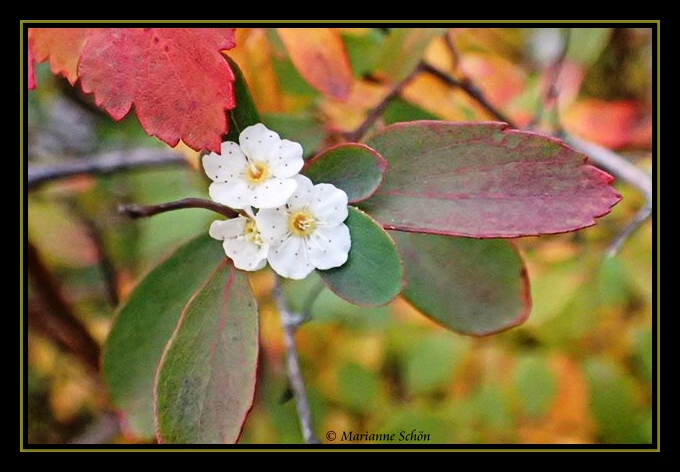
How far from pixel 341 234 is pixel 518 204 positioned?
138 mm

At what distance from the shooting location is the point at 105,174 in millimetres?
1120

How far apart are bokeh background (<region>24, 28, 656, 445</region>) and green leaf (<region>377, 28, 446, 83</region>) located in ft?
0.46

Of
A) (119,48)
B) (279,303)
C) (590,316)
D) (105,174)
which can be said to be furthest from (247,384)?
(590,316)

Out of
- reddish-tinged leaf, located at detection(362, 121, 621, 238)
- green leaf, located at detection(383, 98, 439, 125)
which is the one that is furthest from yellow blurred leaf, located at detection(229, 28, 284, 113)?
reddish-tinged leaf, located at detection(362, 121, 621, 238)

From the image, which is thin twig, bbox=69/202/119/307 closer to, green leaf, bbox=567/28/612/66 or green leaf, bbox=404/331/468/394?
green leaf, bbox=404/331/468/394

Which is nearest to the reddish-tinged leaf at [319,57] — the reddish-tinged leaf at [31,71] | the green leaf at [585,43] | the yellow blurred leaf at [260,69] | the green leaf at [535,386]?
the yellow blurred leaf at [260,69]

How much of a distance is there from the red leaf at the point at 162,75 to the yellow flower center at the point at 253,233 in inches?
2.8

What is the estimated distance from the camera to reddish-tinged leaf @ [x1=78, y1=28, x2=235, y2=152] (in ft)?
1.68

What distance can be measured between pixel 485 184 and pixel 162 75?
265 millimetres

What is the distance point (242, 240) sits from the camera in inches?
22.0

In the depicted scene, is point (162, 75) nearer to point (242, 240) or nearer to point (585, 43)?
point (242, 240)

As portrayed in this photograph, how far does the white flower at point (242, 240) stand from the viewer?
550mm
